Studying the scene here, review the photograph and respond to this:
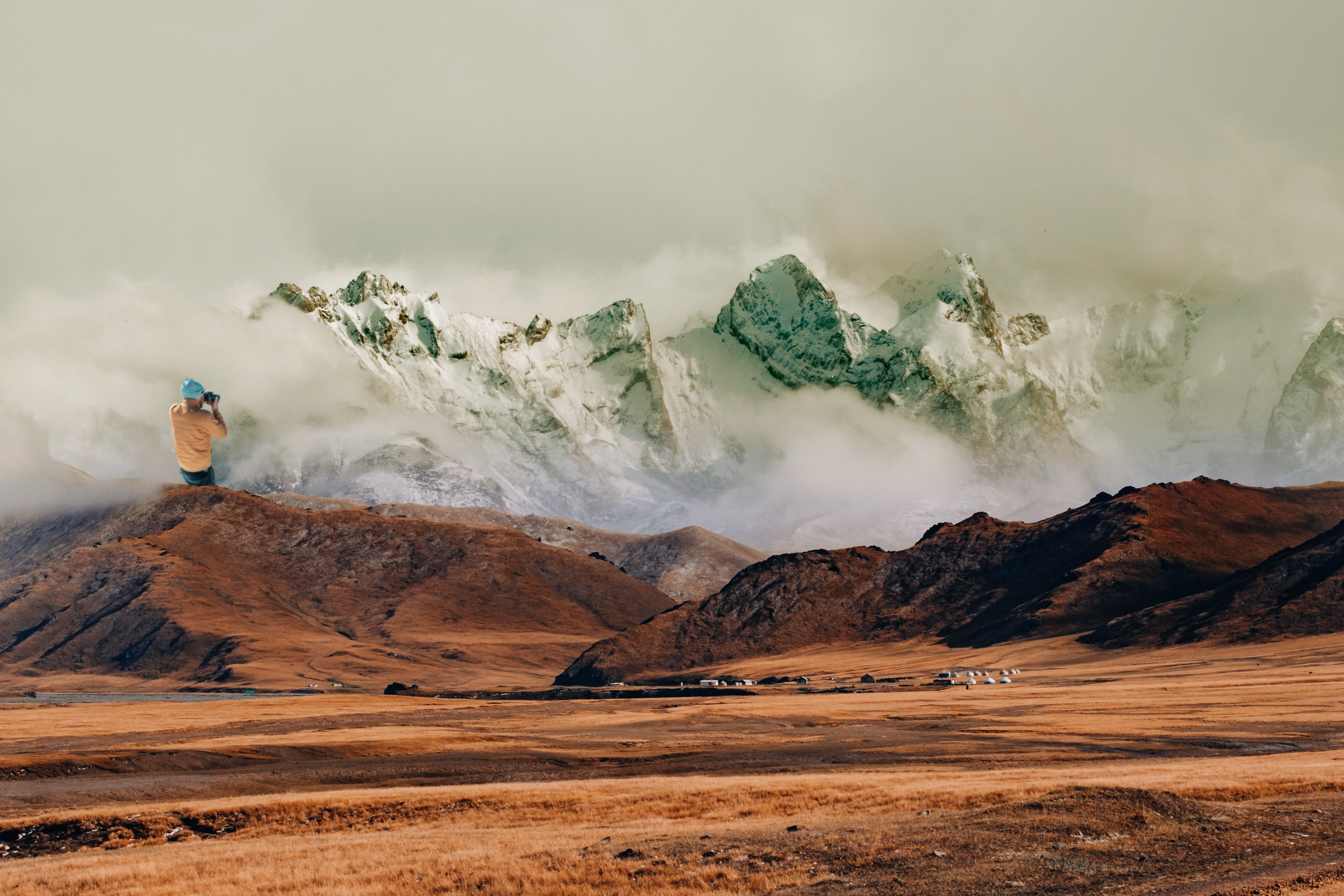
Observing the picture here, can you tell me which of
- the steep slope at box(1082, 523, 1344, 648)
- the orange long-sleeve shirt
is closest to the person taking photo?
the orange long-sleeve shirt

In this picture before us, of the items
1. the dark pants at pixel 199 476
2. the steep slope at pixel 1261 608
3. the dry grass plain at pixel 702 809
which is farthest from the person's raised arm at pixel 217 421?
the steep slope at pixel 1261 608

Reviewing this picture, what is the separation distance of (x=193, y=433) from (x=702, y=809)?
1879 centimetres

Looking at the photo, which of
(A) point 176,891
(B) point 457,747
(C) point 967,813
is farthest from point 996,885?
(B) point 457,747

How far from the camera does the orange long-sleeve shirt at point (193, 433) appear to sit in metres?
31.8

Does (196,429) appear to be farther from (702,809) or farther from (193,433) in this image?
(702,809)

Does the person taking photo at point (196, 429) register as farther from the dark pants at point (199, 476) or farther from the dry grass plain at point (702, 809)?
the dry grass plain at point (702, 809)

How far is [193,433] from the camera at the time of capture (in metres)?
32.2

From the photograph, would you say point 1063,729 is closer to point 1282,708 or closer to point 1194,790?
point 1282,708

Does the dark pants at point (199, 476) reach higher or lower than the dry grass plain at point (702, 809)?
higher

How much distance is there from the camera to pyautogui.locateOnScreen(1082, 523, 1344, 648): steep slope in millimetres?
166125

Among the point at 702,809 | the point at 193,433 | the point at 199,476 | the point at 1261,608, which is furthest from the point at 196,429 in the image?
the point at 1261,608

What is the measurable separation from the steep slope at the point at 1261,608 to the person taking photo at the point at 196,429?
15994 cm

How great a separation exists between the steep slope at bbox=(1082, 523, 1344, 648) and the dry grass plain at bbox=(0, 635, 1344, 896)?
3288 inches

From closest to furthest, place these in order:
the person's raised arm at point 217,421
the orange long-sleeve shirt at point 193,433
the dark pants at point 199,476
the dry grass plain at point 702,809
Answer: the dry grass plain at point 702,809 → the person's raised arm at point 217,421 → the orange long-sleeve shirt at point 193,433 → the dark pants at point 199,476
